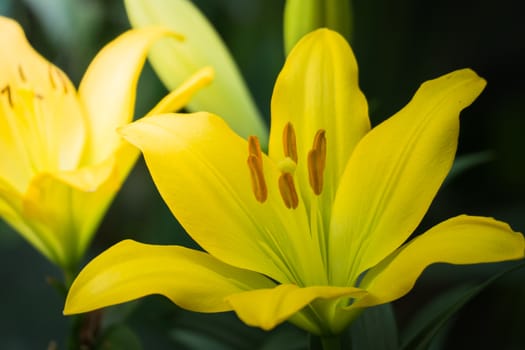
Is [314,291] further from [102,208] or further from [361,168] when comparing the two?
[102,208]

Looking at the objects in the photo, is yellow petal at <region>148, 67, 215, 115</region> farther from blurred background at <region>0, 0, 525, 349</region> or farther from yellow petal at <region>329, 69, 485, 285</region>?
blurred background at <region>0, 0, 525, 349</region>

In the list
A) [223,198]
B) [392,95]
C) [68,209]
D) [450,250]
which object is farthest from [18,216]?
[392,95]

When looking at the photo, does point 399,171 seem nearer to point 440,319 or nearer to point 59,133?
point 440,319

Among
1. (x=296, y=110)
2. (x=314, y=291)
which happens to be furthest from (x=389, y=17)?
(x=314, y=291)

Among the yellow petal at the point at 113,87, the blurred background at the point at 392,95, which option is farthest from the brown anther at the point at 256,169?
the blurred background at the point at 392,95

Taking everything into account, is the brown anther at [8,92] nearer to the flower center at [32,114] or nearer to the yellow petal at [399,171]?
the flower center at [32,114]

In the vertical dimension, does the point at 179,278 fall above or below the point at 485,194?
above

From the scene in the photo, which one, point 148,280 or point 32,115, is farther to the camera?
point 32,115

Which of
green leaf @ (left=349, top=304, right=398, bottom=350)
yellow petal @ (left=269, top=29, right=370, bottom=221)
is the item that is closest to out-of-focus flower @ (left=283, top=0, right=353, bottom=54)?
yellow petal @ (left=269, top=29, right=370, bottom=221)
